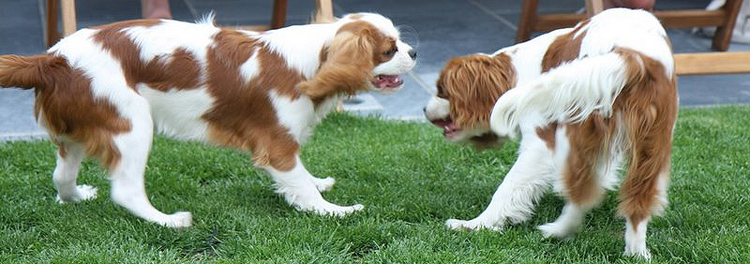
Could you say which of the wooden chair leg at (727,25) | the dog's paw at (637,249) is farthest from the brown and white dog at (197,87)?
the wooden chair leg at (727,25)

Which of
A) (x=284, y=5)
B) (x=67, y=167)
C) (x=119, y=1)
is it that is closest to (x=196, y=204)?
(x=67, y=167)

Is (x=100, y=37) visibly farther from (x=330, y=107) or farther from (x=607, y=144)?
(x=607, y=144)

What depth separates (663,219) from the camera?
3.84 metres

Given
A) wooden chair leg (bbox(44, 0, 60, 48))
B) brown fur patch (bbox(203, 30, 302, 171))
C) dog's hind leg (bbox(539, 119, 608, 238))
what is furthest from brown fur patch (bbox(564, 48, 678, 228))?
wooden chair leg (bbox(44, 0, 60, 48))

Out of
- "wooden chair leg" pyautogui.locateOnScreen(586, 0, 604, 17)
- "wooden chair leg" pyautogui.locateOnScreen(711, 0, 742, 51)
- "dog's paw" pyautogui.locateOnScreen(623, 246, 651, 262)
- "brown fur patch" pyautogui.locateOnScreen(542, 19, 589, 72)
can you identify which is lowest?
"wooden chair leg" pyautogui.locateOnScreen(711, 0, 742, 51)

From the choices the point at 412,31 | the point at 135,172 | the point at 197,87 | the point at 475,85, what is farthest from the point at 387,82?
the point at 412,31

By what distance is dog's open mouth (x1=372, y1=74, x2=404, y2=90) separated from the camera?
3.83m

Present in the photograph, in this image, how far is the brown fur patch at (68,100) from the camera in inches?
136

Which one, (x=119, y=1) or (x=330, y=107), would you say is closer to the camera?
(x=330, y=107)

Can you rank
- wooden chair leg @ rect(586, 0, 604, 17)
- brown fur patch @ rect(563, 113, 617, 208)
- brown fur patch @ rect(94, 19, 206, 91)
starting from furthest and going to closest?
wooden chair leg @ rect(586, 0, 604, 17) < brown fur patch @ rect(94, 19, 206, 91) < brown fur patch @ rect(563, 113, 617, 208)

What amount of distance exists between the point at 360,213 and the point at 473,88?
2.26 ft

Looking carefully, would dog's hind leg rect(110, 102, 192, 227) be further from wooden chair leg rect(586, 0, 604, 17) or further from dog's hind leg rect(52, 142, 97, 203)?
wooden chair leg rect(586, 0, 604, 17)

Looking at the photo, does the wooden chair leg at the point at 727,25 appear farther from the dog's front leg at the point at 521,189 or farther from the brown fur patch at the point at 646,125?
the brown fur patch at the point at 646,125

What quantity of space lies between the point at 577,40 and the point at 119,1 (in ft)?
18.4
